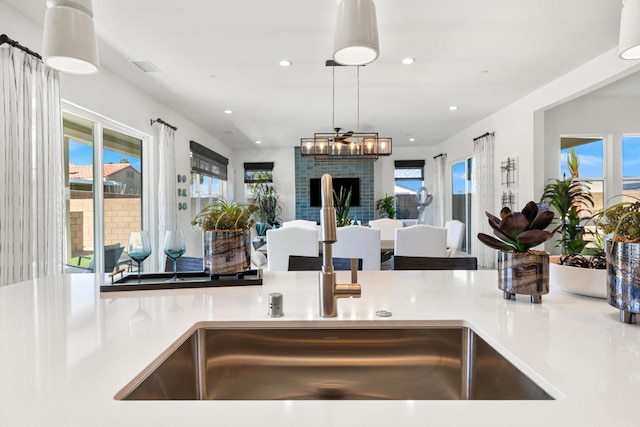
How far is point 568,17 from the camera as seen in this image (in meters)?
2.71

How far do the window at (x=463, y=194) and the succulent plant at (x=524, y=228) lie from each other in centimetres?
644

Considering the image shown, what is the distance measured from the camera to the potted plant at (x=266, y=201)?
8.38 m

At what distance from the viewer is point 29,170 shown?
250cm

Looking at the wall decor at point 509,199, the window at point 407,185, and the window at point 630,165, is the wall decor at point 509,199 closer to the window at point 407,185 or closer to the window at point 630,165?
the window at point 630,165

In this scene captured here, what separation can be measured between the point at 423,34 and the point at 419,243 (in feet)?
6.29

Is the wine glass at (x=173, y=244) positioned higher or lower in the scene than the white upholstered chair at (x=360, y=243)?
higher

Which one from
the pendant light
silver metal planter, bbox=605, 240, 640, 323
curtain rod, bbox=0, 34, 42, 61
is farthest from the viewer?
curtain rod, bbox=0, 34, 42, 61

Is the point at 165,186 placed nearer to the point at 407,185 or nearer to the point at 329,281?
the point at 329,281

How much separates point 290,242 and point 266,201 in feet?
17.3

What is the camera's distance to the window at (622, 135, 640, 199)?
5.10m

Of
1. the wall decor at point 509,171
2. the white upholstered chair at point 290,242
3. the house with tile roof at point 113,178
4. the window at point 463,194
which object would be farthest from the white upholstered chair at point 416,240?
the window at point 463,194

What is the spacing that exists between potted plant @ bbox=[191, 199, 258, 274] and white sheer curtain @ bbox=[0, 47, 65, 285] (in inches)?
76.9

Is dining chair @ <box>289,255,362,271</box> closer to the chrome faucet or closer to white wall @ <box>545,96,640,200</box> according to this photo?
the chrome faucet

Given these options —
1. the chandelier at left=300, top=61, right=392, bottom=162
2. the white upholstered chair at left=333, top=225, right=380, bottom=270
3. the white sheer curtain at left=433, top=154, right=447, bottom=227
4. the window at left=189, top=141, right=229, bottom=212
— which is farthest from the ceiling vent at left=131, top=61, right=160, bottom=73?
the white sheer curtain at left=433, top=154, right=447, bottom=227
